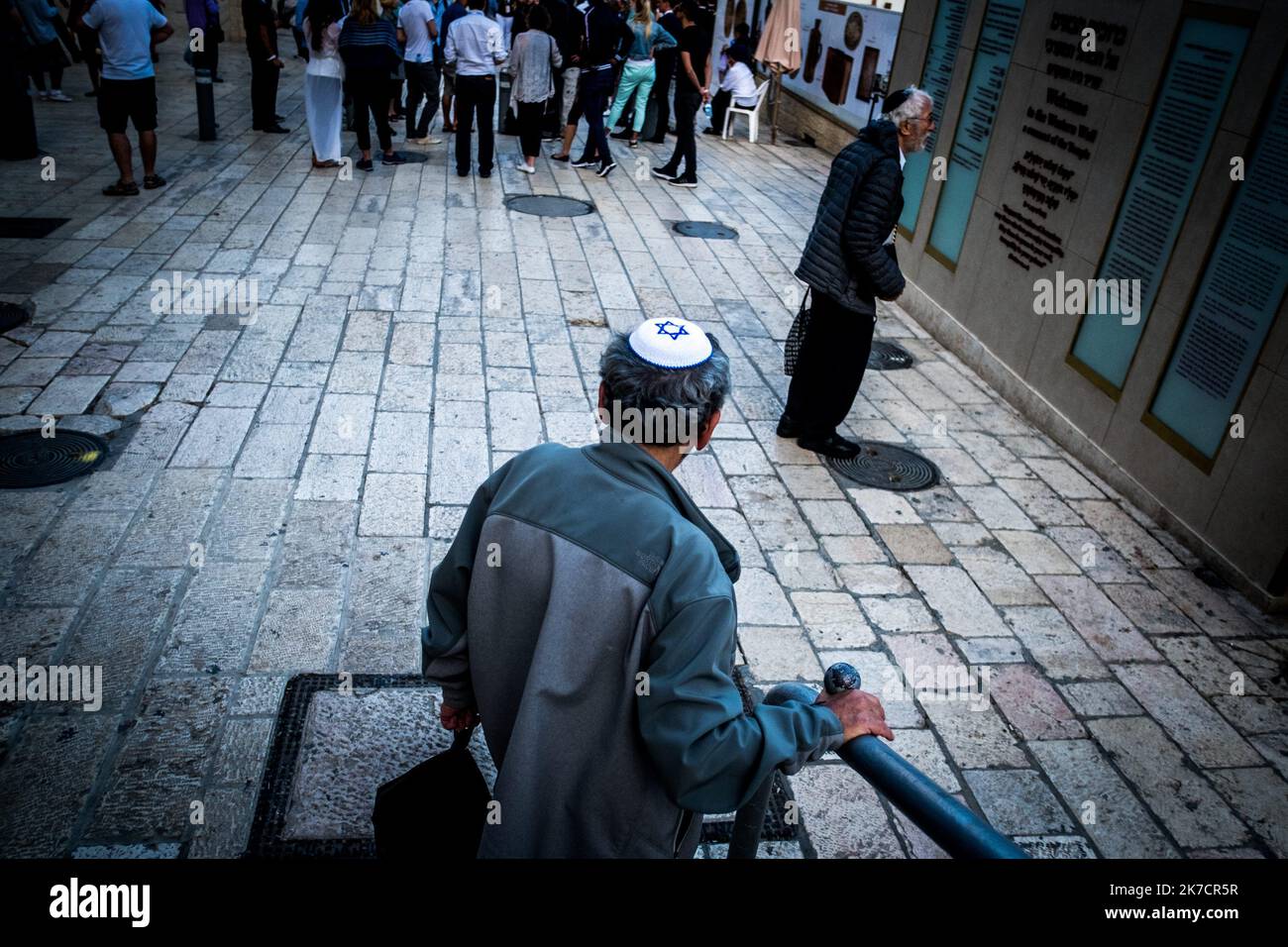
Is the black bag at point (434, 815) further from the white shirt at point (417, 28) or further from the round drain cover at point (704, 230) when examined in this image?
the white shirt at point (417, 28)

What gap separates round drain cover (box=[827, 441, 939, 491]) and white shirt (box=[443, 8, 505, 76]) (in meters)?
7.26

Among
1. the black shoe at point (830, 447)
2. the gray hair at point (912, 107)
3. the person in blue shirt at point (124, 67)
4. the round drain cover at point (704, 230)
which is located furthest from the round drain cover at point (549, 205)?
the gray hair at point (912, 107)

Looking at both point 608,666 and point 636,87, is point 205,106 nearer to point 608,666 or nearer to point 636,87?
point 636,87

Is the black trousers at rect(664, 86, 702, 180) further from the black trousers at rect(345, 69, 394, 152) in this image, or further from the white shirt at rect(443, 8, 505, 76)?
the black trousers at rect(345, 69, 394, 152)

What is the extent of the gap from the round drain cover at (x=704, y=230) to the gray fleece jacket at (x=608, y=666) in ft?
29.1

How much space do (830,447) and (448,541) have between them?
2.71 metres

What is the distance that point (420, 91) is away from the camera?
A: 13.4 meters

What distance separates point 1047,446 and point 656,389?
18.1 ft

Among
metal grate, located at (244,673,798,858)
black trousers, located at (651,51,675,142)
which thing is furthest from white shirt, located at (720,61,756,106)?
metal grate, located at (244,673,798,858)

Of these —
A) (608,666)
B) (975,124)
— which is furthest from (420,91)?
(608,666)

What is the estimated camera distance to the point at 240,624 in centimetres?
425

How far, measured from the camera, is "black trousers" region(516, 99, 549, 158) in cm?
1186

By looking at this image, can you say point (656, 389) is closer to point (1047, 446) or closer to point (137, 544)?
point (137, 544)
